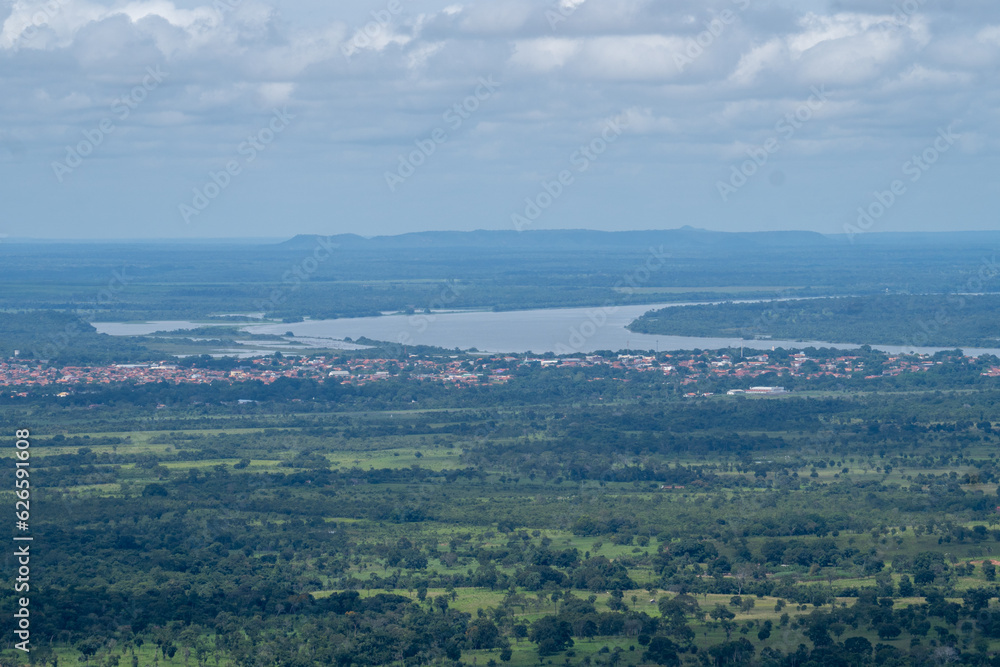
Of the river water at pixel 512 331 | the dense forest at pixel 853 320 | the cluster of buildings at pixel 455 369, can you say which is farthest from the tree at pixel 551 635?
the dense forest at pixel 853 320

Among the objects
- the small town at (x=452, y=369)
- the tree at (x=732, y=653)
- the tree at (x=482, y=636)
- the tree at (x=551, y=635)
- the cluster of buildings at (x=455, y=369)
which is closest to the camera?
the tree at (x=732, y=653)

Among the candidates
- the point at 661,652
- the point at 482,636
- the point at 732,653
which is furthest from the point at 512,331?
the point at 732,653

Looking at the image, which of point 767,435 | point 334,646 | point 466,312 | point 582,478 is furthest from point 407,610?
point 466,312

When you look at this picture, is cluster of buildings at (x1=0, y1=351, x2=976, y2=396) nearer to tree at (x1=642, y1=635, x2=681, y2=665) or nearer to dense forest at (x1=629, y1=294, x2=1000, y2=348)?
dense forest at (x1=629, y1=294, x2=1000, y2=348)

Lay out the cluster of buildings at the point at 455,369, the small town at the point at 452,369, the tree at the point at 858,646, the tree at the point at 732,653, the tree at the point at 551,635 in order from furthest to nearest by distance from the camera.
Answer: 1. the cluster of buildings at the point at 455,369
2. the small town at the point at 452,369
3. the tree at the point at 551,635
4. the tree at the point at 858,646
5. the tree at the point at 732,653

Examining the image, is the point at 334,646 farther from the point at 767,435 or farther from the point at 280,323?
the point at 280,323

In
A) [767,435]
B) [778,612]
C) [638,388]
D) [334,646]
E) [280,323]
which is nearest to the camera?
[334,646]

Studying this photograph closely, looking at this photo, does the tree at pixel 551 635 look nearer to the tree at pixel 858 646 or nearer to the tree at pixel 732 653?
the tree at pixel 732 653

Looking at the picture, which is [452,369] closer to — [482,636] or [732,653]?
[482,636]

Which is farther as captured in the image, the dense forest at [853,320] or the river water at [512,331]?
the dense forest at [853,320]
